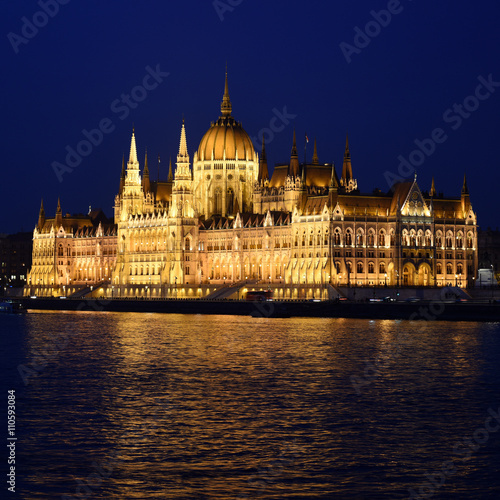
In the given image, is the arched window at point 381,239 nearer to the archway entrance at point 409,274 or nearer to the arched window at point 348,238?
the archway entrance at point 409,274

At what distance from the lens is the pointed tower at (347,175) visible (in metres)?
168

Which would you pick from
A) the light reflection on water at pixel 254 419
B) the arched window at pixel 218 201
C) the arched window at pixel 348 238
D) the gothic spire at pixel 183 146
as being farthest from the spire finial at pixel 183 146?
the light reflection on water at pixel 254 419

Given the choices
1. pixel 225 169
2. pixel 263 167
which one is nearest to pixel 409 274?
pixel 263 167

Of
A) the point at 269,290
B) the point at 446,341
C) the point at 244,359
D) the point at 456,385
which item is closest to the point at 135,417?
the point at 456,385

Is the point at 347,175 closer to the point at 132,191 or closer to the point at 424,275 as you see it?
the point at 424,275

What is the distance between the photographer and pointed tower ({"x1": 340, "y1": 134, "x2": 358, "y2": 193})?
168 meters

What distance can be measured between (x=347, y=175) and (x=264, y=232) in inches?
688

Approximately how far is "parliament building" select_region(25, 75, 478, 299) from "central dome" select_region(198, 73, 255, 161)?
0.16 m

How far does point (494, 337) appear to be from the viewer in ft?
300

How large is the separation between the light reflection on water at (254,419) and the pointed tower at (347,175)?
83511 mm

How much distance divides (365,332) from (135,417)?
5551 centimetres

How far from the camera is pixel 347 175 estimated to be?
169250mm

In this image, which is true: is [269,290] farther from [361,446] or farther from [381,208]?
[361,446]

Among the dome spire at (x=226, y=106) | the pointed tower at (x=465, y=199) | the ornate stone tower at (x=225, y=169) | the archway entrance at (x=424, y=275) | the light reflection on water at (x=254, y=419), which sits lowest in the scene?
the light reflection on water at (x=254, y=419)
